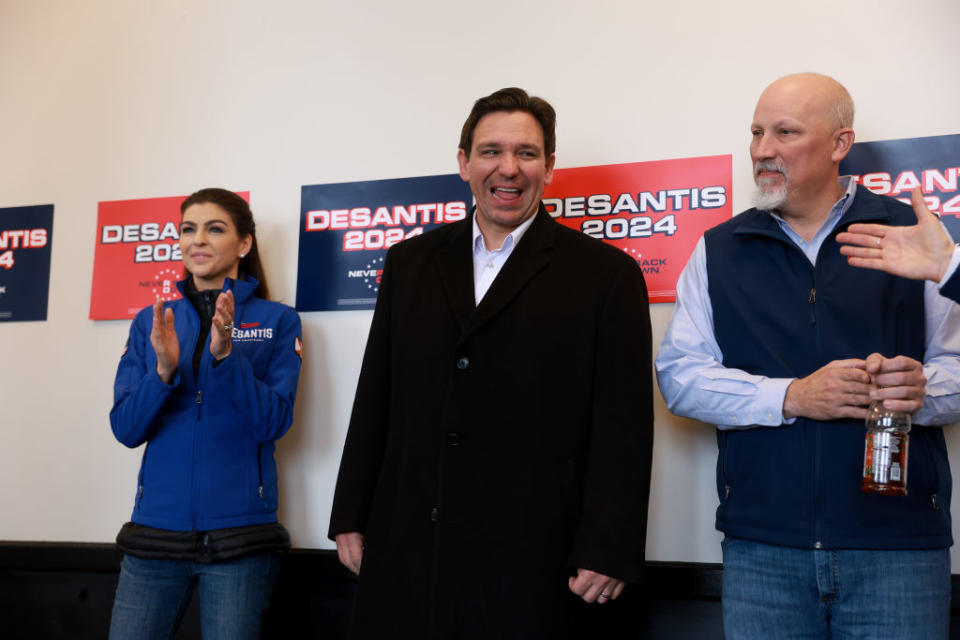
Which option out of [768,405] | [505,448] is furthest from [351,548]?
[768,405]

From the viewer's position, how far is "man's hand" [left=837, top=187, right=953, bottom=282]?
1857 mm

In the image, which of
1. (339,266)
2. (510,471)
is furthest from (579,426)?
(339,266)

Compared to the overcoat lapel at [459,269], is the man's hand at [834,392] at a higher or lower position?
lower

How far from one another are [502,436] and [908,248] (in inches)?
38.6

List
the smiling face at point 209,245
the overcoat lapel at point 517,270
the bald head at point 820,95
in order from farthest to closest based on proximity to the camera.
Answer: the smiling face at point 209,245 → the bald head at point 820,95 → the overcoat lapel at point 517,270

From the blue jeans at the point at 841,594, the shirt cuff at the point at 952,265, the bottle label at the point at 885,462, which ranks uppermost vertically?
the shirt cuff at the point at 952,265

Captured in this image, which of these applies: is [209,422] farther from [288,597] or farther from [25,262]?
[25,262]


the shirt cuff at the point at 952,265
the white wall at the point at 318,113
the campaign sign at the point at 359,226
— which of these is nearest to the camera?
the shirt cuff at the point at 952,265

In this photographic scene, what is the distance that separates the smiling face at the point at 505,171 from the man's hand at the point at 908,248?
2.58ft

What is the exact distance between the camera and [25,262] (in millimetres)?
3482

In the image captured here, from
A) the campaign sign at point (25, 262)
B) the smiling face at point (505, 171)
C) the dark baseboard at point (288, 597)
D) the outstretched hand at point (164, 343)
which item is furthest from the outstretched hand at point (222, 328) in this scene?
the campaign sign at point (25, 262)

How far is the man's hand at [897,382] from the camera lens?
1.87 meters

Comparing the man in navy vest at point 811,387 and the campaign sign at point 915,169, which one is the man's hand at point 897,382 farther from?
the campaign sign at point 915,169

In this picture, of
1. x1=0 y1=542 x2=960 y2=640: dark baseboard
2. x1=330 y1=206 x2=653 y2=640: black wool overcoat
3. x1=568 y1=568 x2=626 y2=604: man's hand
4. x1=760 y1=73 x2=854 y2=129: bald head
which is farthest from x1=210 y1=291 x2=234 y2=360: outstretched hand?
x1=760 y1=73 x2=854 y2=129: bald head
